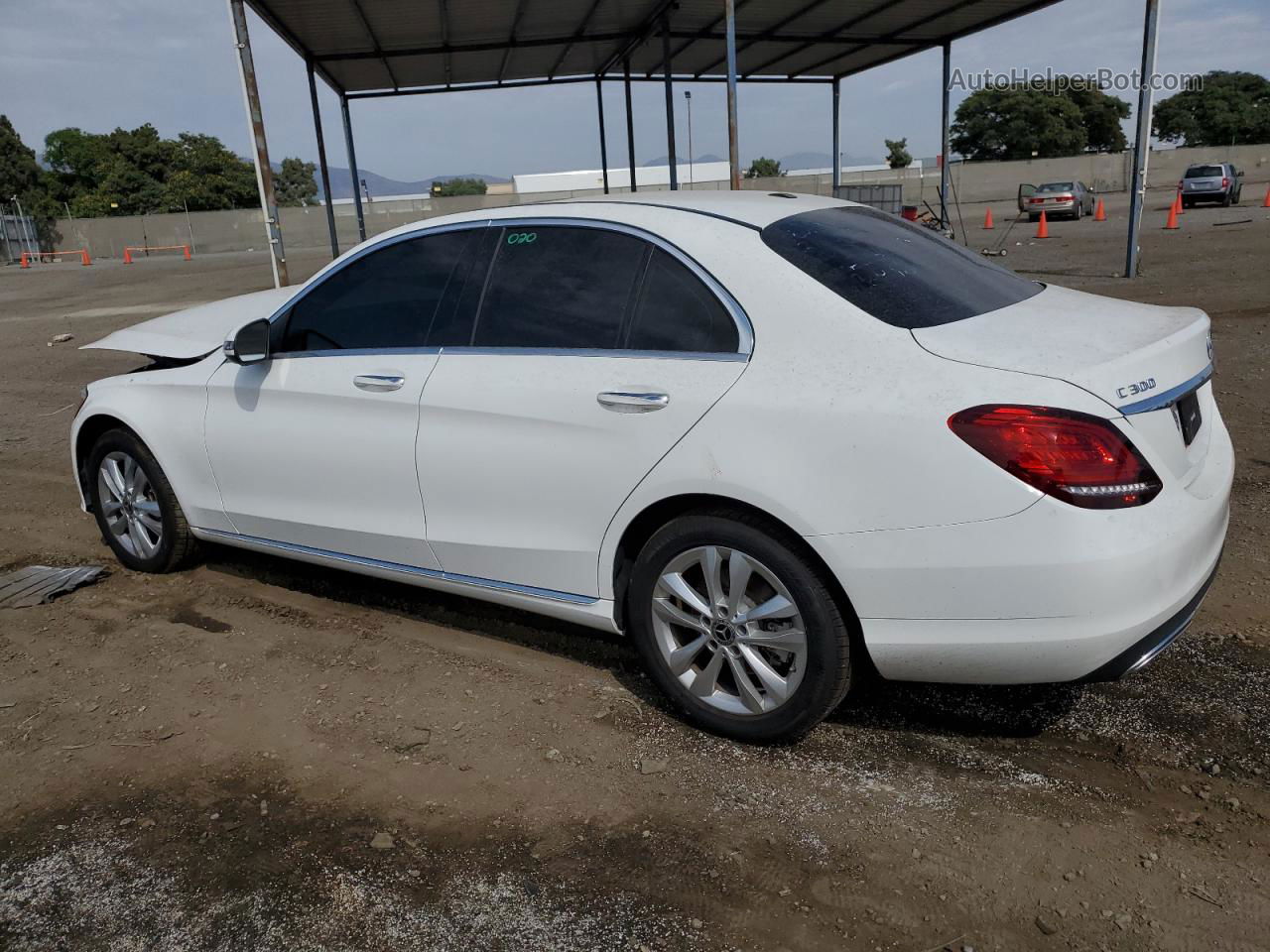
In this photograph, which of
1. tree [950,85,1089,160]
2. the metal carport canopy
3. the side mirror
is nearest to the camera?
the side mirror

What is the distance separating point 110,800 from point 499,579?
140 centimetres

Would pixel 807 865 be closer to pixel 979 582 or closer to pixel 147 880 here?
pixel 979 582

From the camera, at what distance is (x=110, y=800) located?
3.05m

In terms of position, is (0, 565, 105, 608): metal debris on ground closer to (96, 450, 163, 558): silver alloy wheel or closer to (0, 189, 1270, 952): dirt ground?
(0, 189, 1270, 952): dirt ground

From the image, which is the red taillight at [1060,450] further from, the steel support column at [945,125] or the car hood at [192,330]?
the steel support column at [945,125]

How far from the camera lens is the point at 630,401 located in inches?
122

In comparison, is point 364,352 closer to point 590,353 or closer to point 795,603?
point 590,353

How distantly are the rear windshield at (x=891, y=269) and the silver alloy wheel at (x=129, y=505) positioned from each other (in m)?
3.34

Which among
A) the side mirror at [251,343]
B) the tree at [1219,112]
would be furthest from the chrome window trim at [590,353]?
the tree at [1219,112]

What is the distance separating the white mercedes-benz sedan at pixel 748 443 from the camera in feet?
8.43

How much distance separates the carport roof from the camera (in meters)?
13.4

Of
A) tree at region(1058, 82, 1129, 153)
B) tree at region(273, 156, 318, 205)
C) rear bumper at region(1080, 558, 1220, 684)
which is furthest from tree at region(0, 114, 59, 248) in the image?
tree at region(1058, 82, 1129, 153)

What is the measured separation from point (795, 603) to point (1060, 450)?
32.9 inches

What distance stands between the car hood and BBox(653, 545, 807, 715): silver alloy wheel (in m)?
2.43
